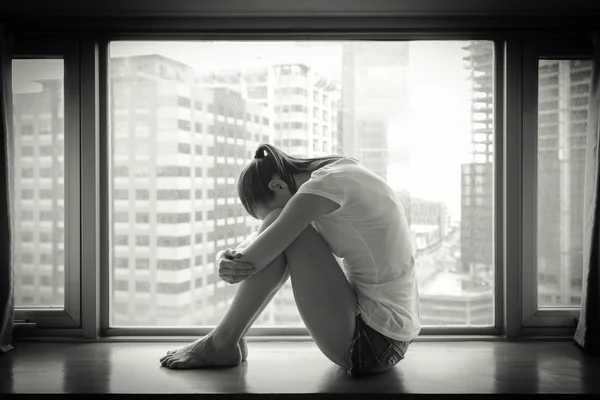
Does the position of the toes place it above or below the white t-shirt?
below

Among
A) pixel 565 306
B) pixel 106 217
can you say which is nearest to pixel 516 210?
pixel 565 306

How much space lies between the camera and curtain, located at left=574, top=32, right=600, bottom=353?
2098 mm

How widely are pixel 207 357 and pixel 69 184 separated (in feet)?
3.23

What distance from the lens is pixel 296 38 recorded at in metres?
2.32

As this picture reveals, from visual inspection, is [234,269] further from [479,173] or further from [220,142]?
[479,173]

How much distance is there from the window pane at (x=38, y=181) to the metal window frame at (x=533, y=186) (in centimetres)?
194

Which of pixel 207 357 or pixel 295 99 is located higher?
pixel 295 99

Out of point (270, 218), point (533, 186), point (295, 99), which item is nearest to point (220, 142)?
point (295, 99)

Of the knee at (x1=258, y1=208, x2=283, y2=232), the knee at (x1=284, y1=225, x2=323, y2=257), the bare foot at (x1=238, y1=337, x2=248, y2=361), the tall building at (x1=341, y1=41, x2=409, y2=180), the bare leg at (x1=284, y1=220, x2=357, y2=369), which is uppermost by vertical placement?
the tall building at (x1=341, y1=41, x2=409, y2=180)

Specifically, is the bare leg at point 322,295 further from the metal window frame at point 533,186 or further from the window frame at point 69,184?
the window frame at point 69,184

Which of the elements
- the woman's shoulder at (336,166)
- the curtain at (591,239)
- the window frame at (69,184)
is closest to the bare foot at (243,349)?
the woman's shoulder at (336,166)

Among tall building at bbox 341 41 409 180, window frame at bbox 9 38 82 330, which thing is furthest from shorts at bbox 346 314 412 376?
window frame at bbox 9 38 82 330

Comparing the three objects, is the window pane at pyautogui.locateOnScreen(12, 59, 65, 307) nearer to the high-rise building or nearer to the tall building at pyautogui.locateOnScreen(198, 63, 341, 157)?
the high-rise building

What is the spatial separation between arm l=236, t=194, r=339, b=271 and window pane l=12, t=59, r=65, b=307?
108 cm
